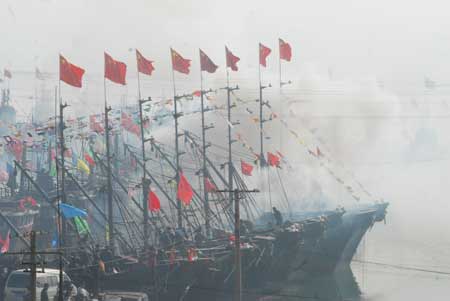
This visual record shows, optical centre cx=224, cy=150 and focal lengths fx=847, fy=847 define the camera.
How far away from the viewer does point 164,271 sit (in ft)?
208

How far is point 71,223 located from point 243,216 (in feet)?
125

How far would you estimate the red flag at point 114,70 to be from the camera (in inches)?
2552

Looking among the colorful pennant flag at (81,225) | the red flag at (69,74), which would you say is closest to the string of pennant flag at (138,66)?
the red flag at (69,74)

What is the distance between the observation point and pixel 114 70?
213 ft

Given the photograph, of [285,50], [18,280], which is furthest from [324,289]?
[18,280]

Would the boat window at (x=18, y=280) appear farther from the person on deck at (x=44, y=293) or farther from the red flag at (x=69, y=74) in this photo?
the red flag at (x=69, y=74)

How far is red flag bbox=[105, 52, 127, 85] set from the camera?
6481 cm

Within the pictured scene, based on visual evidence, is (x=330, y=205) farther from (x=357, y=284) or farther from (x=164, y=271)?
(x=164, y=271)

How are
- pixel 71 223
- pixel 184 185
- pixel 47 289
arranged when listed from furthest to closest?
pixel 71 223 < pixel 184 185 < pixel 47 289

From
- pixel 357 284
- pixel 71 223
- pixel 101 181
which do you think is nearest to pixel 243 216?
pixel 101 181

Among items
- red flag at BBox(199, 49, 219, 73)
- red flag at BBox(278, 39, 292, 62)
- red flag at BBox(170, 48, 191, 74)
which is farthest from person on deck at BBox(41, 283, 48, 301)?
red flag at BBox(278, 39, 292, 62)

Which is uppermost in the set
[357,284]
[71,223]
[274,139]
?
[274,139]

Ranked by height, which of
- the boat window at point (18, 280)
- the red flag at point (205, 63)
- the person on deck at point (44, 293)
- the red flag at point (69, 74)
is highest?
the red flag at point (205, 63)

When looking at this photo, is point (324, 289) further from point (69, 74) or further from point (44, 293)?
point (44, 293)
